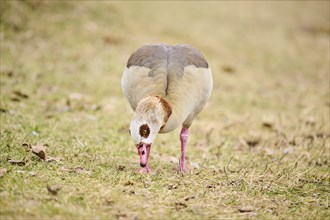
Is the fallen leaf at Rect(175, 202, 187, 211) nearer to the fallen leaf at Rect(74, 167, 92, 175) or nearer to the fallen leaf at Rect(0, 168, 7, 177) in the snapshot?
the fallen leaf at Rect(74, 167, 92, 175)

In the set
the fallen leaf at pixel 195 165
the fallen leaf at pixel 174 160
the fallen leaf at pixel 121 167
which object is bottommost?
the fallen leaf at pixel 174 160

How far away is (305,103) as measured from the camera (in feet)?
35.9

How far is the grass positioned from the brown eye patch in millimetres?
545

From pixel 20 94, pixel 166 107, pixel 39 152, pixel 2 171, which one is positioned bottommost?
pixel 20 94

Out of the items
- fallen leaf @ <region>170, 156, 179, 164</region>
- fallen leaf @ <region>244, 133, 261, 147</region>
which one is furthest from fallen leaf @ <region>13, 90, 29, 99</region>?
fallen leaf @ <region>244, 133, 261, 147</region>

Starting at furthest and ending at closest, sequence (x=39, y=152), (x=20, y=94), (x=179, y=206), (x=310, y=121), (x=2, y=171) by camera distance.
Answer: (x=310, y=121)
(x=20, y=94)
(x=39, y=152)
(x=2, y=171)
(x=179, y=206)

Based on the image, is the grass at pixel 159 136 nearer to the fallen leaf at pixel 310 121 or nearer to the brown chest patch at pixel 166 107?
the fallen leaf at pixel 310 121

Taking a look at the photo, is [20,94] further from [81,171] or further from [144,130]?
[144,130]

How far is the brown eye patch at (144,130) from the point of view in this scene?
479 centimetres

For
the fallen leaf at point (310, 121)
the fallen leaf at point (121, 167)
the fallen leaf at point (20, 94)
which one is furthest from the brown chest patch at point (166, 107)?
the fallen leaf at point (310, 121)

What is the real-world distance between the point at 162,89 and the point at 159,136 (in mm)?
2353

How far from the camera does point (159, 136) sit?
24.9 feet

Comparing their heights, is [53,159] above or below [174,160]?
above

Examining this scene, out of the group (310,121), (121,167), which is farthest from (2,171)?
(310,121)
